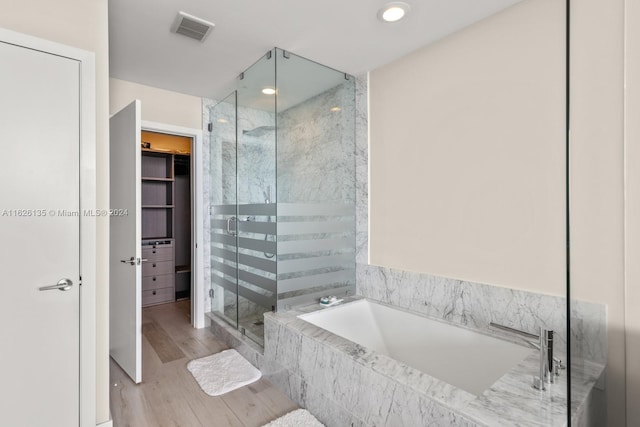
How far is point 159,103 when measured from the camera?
3268 mm

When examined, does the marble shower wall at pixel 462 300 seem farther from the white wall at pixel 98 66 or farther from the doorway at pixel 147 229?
the white wall at pixel 98 66

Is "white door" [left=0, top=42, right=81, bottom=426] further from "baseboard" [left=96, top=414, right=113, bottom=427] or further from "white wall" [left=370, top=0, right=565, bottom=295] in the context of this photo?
"white wall" [left=370, top=0, right=565, bottom=295]

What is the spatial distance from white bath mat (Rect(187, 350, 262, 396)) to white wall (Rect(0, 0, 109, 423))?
677mm

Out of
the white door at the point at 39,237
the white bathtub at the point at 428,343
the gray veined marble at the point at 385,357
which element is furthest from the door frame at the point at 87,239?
the white bathtub at the point at 428,343

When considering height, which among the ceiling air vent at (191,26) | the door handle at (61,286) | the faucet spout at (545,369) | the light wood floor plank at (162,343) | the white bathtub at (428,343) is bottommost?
the light wood floor plank at (162,343)

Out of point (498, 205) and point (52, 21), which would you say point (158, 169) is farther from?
point (498, 205)

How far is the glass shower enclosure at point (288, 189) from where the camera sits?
→ 8.50 ft

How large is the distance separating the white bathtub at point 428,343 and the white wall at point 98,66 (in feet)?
4.18

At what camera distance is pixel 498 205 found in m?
2.04

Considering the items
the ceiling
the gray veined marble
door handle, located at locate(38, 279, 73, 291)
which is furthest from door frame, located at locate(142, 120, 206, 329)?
door handle, located at locate(38, 279, 73, 291)

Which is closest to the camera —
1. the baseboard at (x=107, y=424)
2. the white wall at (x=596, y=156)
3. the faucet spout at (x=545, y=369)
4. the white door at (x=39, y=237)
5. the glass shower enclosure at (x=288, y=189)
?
the white wall at (x=596, y=156)

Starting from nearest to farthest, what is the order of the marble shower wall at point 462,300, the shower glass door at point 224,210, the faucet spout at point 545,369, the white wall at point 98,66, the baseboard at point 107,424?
the marble shower wall at point 462,300
the faucet spout at point 545,369
the white wall at point 98,66
the baseboard at point 107,424
the shower glass door at point 224,210

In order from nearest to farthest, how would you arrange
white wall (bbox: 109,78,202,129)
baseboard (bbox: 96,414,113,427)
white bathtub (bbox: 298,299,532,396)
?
1. baseboard (bbox: 96,414,113,427)
2. white bathtub (bbox: 298,299,532,396)
3. white wall (bbox: 109,78,202,129)

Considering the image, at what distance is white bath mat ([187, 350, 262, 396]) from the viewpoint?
2311mm
